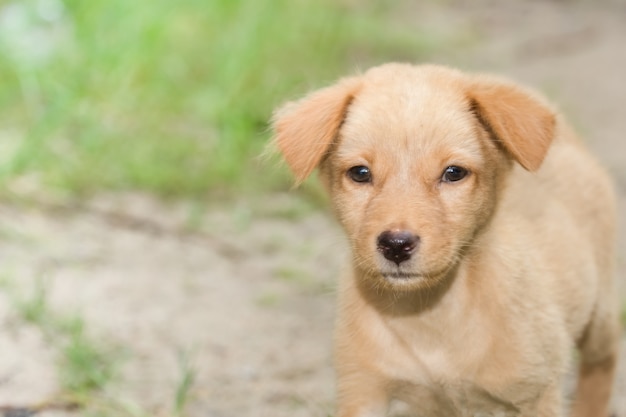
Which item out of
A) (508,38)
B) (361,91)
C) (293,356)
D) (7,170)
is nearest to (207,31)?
(7,170)

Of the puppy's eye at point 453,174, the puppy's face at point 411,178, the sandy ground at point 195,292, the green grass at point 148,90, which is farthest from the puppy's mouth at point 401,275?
the green grass at point 148,90

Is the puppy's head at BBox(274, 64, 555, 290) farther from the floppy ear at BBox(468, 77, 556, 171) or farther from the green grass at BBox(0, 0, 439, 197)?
the green grass at BBox(0, 0, 439, 197)

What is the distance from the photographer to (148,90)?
7824 millimetres

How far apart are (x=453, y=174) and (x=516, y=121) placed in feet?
0.89

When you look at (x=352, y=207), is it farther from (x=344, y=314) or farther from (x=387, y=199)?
(x=344, y=314)

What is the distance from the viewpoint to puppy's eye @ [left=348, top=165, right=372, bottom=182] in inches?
138

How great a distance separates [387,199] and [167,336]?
2151 mm

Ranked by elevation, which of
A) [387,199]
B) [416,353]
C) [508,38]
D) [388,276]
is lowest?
[508,38]

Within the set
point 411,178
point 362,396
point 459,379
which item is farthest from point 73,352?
point 411,178

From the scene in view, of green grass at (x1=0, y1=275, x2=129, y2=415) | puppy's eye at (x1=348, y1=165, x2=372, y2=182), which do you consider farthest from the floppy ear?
green grass at (x1=0, y1=275, x2=129, y2=415)

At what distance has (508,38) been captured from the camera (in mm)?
10797

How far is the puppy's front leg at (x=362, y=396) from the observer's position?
364cm

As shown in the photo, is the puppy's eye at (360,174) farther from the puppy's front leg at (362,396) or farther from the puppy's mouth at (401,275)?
the puppy's front leg at (362,396)

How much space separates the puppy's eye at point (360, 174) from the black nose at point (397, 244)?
0.98 ft
